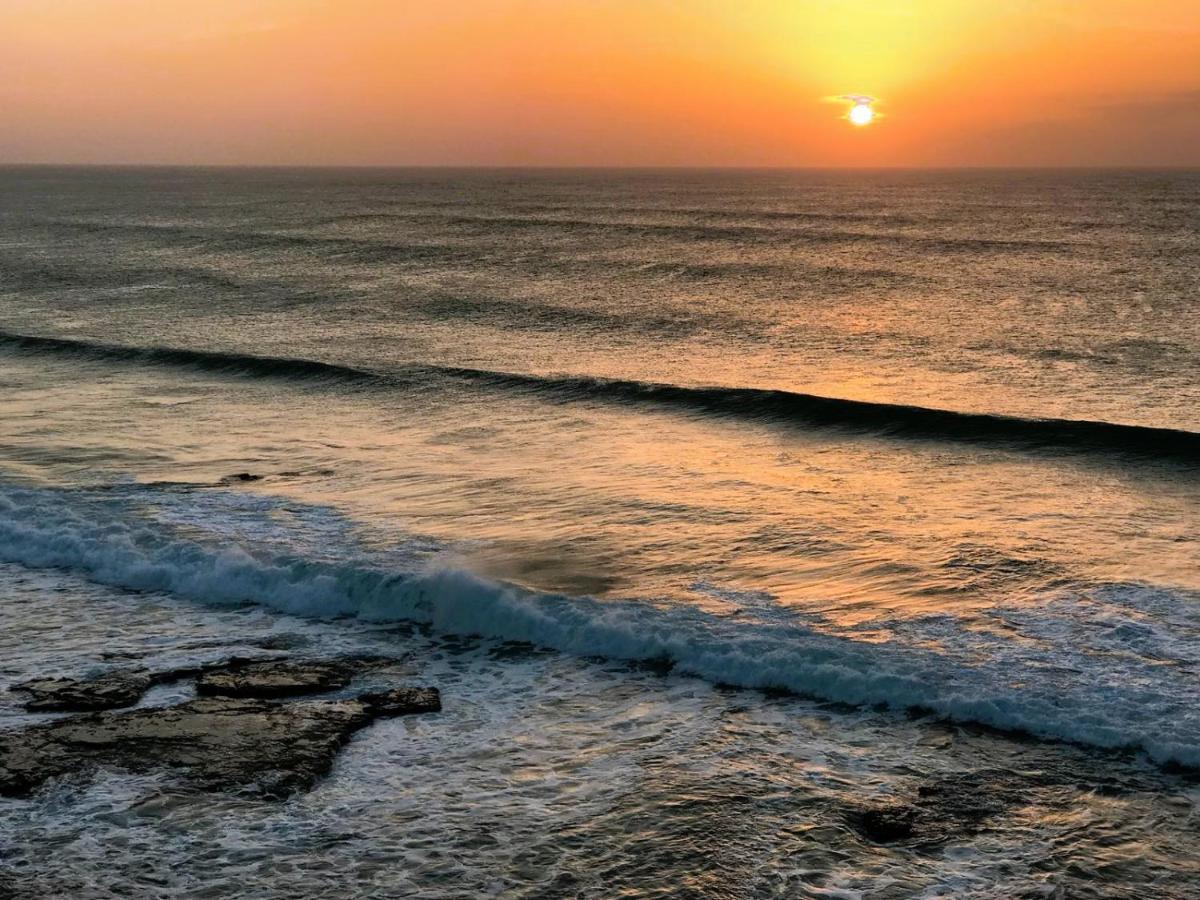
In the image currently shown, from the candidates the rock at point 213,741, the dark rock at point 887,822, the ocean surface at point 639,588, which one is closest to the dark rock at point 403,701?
the rock at point 213,741

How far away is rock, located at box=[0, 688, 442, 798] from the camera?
945 centimetres

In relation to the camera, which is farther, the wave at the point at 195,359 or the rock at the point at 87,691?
the wave at the point at 195,359

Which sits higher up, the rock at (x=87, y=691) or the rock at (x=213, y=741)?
the rock at (x=87, y=691)

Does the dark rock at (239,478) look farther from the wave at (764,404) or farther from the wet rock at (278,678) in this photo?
the wave at (764,404)

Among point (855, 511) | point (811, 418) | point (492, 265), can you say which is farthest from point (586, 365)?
point (492, 265)

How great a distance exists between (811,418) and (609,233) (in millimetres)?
61901

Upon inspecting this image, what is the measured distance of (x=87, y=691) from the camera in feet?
36.1

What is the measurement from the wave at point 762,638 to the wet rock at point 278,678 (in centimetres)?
155

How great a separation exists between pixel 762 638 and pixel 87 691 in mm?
6298

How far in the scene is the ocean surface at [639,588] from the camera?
27.7ft

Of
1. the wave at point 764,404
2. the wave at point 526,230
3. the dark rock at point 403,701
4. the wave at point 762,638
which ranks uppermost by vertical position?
the wave at point 526,230

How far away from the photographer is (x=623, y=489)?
60.5 feet

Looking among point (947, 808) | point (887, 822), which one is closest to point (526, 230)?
point (947, 808)

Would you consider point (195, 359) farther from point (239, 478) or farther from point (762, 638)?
point (762, 638)
